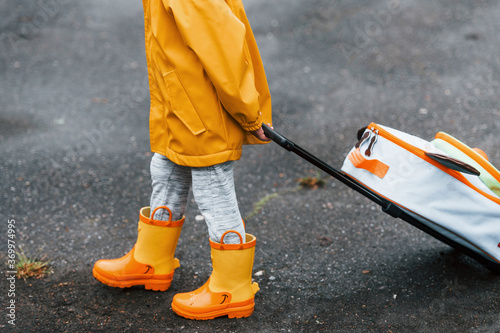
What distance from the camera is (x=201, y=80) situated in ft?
7.23

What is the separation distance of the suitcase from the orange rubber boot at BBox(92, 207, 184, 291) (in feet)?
2.65

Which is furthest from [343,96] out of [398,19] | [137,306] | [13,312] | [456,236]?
[13,312]

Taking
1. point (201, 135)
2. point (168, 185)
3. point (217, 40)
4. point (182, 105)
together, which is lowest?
point (168, 185)

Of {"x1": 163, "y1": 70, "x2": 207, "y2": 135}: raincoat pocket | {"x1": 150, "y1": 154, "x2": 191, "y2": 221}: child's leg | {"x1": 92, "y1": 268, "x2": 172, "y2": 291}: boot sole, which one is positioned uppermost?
{"x1": 163, "y1": 70, "x2": 207, "y2": 135}: raincoat pocket

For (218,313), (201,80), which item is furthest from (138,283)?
(201,80)

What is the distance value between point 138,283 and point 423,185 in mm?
1540

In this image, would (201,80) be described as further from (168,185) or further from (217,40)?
(168,185)

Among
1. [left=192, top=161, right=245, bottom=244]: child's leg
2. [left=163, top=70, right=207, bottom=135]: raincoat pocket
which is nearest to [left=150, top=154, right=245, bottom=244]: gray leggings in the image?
[left=192, top=161, right=245, bottom=244]: child's leg

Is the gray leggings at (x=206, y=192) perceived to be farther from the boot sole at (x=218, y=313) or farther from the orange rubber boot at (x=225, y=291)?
the boot sole at (x=218, y=313)

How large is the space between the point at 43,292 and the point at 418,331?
1.94 metres

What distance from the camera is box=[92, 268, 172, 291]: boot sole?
271 cm

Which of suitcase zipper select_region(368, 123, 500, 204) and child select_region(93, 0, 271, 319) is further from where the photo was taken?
suitcase zipper select_region(368, 123, 500, 204)

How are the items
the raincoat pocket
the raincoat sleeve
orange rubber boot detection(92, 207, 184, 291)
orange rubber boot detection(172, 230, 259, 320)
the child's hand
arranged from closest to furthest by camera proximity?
1. the raincoat sleeve
2. the raincoat pocket
3. the child's hand
4. orange rubber boot detection(172, 230, 259, 320)
5. orange rubber boot detection(92, 207, 184, 291)

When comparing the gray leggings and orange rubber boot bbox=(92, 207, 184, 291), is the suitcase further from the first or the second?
orange rubber boot bbox=(92, 207, 184, 291)
